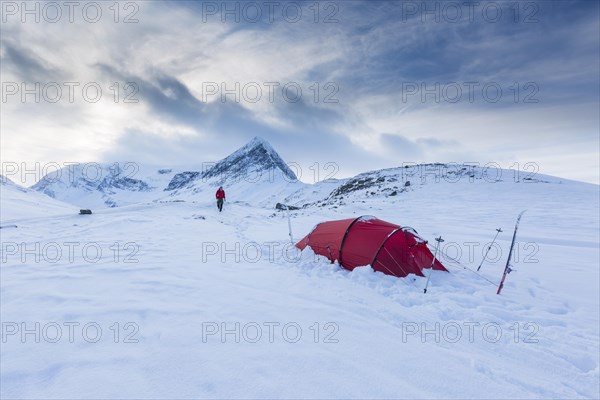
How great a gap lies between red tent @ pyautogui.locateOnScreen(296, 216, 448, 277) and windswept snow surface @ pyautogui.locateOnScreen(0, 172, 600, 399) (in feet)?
1.55

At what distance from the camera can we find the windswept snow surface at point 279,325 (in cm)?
325

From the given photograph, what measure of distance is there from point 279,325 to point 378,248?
4214 mm

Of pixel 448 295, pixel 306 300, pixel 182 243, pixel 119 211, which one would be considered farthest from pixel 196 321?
pixel 119 211

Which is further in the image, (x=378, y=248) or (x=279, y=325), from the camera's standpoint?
(x=378, y=248)

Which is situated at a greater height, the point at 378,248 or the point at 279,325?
the point at 378,248

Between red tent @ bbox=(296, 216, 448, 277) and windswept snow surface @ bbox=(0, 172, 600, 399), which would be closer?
windswept snow surface @ bbox=(0, 172, 600, 399)

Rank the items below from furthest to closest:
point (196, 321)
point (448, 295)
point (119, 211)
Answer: point (119, 211) → point (448, 295) → point (196, 321)

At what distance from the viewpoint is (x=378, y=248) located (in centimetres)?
793

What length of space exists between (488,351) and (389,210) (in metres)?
18.3

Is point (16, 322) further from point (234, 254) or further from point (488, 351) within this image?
point (488, 351)

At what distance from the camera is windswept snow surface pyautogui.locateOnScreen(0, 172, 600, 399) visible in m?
3.25

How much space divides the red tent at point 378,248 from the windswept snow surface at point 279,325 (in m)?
0.47

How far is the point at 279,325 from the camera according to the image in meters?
4.63

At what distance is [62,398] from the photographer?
2.82 m
